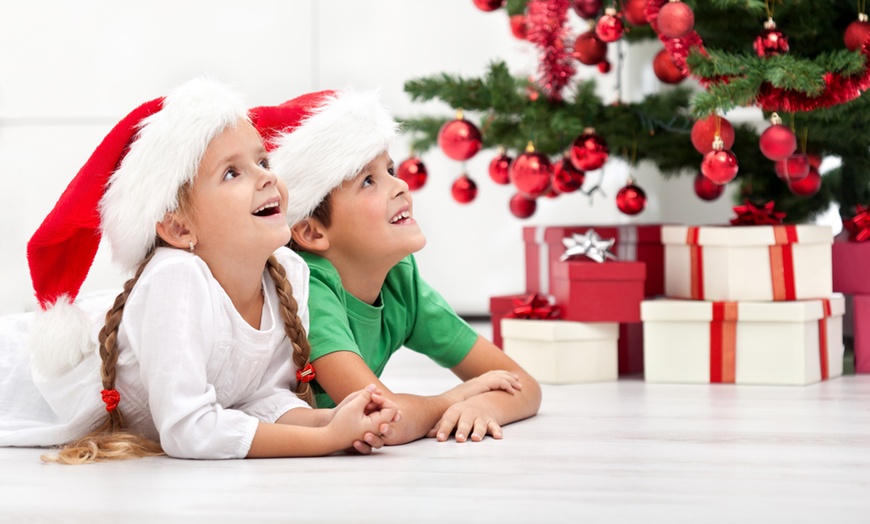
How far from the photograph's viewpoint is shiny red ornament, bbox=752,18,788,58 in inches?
64.8

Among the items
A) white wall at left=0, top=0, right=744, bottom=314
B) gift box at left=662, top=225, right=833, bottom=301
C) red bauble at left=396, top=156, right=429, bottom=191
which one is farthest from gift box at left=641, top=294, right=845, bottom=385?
white wall at left=0, top=0, right=744, bottom=314

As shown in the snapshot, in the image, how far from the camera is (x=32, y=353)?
50.4 inches

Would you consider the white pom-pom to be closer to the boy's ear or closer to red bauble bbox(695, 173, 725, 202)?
the boy's ear

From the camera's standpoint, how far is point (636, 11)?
181 centimetres

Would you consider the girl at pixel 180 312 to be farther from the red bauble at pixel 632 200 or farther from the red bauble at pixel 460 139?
the red bauble at pixel 632 200

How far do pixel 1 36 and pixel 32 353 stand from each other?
6.16ft

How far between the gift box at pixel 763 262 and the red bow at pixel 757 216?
45 millimetres

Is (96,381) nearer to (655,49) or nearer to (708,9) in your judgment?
(708,9)

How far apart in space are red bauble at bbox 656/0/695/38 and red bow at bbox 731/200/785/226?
0.39 meters

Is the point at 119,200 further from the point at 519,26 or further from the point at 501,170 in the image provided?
the point at 519,26

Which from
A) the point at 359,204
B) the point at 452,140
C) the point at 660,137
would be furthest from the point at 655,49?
the point at 359,204

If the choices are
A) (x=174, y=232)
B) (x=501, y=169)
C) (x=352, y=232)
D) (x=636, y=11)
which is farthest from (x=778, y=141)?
(x=174, y=232)

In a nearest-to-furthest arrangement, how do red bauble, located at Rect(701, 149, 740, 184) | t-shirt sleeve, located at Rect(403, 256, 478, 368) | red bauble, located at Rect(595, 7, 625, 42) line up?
t-shirt sleeve, located at Rect(403, 256, 478, 368) < red bauble, located at Rect(701, 149, 740, 184) < red bauble, located at Rect(595, 7, 625, 42)

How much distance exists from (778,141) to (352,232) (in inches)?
26.6
